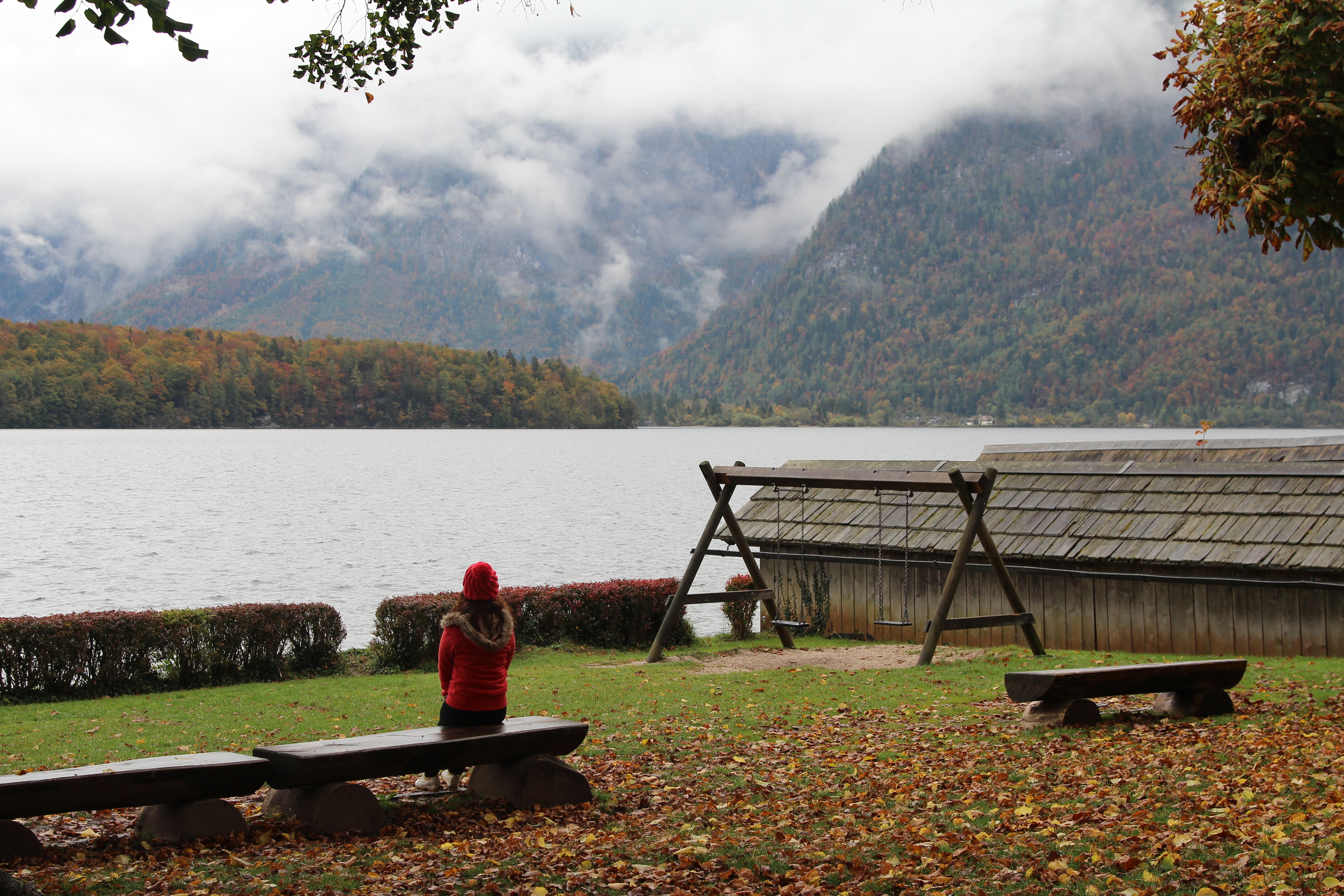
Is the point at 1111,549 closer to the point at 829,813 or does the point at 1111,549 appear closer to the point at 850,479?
the point at 850,479

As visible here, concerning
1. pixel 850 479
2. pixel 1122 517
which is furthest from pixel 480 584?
pixel 1122 517

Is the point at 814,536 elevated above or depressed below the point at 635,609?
above

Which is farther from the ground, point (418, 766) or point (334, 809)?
point (418, 766)

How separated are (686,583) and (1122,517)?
6.59 metres

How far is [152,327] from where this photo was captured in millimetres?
158250

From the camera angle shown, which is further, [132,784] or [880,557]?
[880,557]

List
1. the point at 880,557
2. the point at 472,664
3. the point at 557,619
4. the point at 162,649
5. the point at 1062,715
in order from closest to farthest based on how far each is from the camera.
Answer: the point at 472,664, the point at 1062,715, the point at 162,649, the point at 880,557, the point at 557,619

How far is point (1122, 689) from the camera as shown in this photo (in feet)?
29.5

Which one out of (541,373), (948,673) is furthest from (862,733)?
(541,373)

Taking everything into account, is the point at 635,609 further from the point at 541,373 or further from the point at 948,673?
the point at 541,373

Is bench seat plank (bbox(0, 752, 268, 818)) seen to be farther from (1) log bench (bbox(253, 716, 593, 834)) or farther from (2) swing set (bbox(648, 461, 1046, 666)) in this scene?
(2) swing set (bbox(648, 461, 1046, 666))

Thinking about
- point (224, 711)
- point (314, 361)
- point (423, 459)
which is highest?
point (314, 361)

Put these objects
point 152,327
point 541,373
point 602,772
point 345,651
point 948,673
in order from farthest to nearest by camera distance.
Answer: point 541,373 < point 152,327 < point 345,651 < point 948,673 < point 602,772

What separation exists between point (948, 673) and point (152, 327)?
6567 inches
